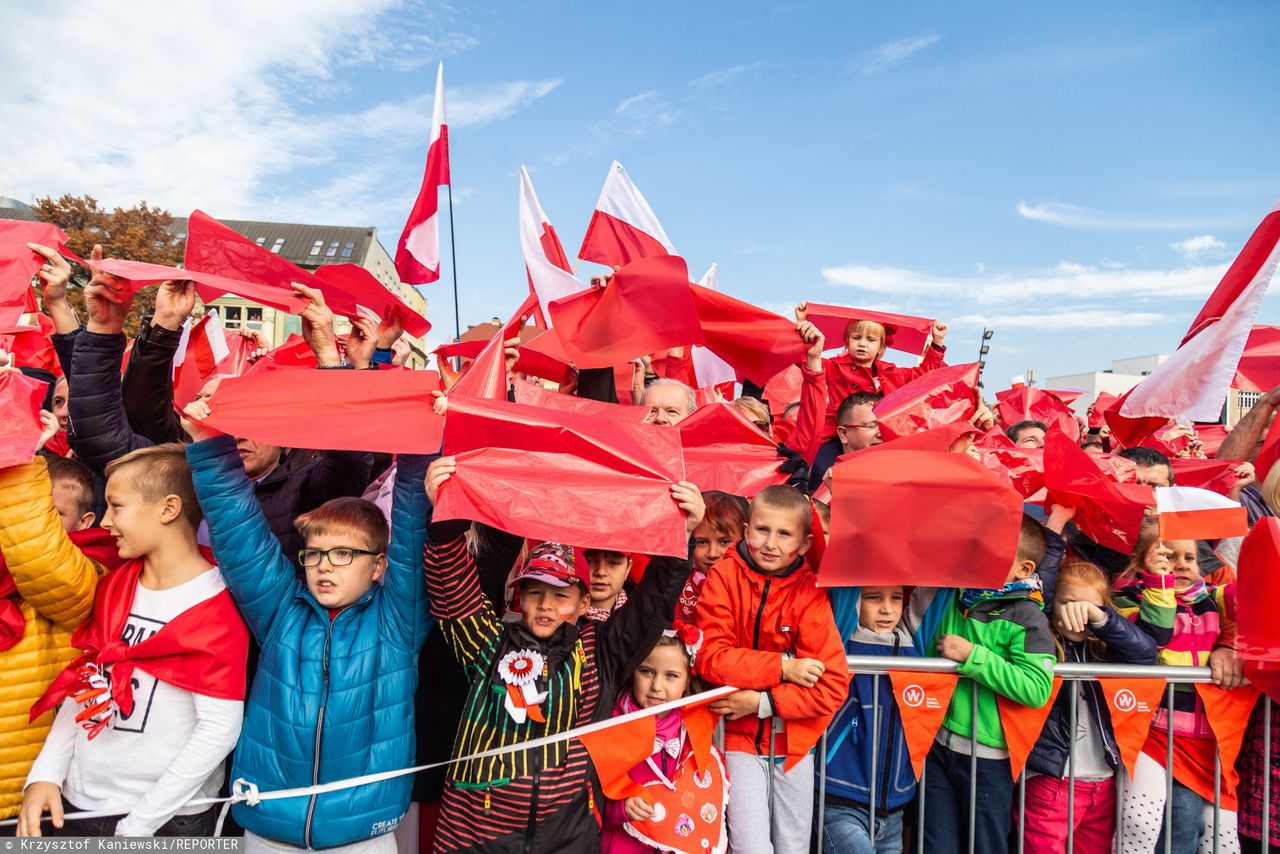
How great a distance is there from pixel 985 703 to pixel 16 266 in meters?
4.08

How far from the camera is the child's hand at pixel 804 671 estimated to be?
10.4 feet

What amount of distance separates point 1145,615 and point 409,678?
9.78ft

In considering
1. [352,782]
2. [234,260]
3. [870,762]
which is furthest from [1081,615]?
[234,260]

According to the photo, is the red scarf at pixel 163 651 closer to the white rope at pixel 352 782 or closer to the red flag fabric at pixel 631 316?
the white rope at pixel 352 782

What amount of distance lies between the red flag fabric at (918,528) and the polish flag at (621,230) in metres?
2.83

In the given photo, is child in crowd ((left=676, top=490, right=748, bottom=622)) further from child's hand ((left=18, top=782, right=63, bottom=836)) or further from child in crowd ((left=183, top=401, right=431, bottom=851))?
child's hand ((left=18, top=782, right=63, bottom=836))

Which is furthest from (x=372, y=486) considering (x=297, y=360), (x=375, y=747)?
(x=297, y=360)

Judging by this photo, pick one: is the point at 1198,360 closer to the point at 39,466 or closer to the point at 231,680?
the point at 231,680

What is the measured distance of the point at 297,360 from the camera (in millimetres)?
5355

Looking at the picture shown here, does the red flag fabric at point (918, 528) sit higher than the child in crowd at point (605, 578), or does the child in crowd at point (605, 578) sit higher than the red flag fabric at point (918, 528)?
the red flag fabric at point (918, 528)

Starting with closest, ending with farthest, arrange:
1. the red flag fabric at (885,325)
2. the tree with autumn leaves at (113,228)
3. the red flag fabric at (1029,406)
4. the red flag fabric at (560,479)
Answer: the red flag fabric at (560,479)
the red flag fabric at (885,325)
the red flag fabric at (1029,406)
the tree with autumn leaves at (113,228)

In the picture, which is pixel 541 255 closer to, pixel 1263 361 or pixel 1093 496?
pixel 1093 496

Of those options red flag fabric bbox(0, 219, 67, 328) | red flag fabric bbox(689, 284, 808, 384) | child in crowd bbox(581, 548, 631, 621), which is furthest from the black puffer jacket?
red flag fabric bbox(689, 284, 808, 384)

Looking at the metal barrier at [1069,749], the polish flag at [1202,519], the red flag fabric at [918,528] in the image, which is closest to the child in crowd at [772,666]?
the metal barrier at [1069,749]
